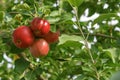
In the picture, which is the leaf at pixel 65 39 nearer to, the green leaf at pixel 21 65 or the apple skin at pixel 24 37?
the apple skin at pixel 24 37

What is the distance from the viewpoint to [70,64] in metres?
2.15

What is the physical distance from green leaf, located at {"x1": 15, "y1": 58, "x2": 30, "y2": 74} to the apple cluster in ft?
0.90

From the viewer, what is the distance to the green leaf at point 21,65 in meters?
2.04

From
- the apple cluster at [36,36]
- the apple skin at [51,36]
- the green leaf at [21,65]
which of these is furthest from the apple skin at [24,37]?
the green leaf at [21,65]

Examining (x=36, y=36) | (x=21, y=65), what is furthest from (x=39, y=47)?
(x=21, y=65)

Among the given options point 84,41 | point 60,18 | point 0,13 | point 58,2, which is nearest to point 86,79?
point 84,41

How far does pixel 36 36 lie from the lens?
5.92ft

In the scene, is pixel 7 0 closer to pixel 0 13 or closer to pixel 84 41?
pixel 0 13

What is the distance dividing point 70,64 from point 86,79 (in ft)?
0.90

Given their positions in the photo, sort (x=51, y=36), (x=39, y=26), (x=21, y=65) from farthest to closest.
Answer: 1. (x=21, y=65)
2. (x=51, y=36)
3. (x=39, y=26)

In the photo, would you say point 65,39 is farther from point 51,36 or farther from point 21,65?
point 21,65

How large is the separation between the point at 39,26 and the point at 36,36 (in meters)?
0.11

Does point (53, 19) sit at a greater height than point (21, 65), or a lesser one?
greater

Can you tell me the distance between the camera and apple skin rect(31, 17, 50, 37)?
171cm
